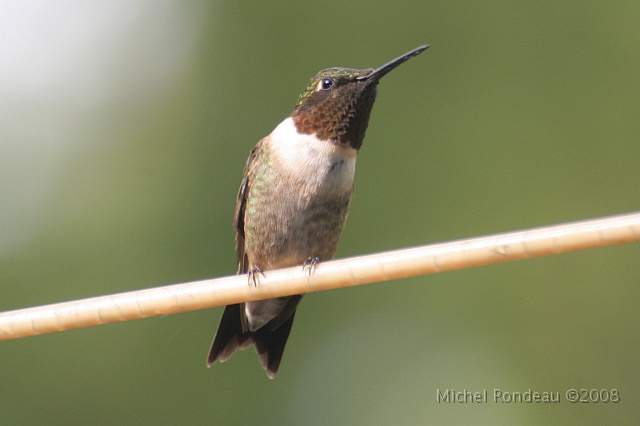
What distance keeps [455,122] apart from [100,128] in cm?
453

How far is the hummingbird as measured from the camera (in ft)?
14.9

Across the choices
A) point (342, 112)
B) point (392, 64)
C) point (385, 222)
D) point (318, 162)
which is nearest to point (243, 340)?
point (318, 162)

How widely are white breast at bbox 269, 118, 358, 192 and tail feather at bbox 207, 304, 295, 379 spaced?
2.83ft

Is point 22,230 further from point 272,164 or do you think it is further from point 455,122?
point 272,164

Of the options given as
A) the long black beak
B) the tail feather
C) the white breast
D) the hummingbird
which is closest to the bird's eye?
the hummingbird

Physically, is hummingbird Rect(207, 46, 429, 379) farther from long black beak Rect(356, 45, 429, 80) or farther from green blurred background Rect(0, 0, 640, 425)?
green blurred background Rect(0, 0, 640, 425)

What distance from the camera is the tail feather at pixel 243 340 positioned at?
4.86m

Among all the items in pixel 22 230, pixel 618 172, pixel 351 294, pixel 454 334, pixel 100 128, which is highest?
pixel 100 128

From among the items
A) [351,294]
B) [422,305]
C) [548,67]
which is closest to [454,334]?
[422,305]

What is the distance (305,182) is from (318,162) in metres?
0.12

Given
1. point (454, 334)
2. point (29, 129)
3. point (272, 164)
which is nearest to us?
point (272, 164)

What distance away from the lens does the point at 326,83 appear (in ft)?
15.5

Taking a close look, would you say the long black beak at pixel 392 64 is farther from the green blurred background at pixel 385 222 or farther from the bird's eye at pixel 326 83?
the green blurred background at pixel 385 222

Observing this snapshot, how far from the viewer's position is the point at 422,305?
9570mm
